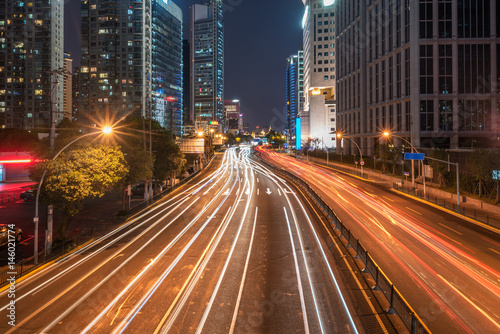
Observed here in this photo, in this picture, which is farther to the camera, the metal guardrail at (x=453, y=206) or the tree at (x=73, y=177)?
the metal guardrail at (x=453, y=206)

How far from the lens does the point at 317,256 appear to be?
18781mm

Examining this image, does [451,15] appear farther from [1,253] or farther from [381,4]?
[1,253]

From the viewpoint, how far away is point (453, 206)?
109 ft

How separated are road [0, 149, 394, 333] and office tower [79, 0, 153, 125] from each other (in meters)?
126

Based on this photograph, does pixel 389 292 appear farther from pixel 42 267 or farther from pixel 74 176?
pixel 74 176

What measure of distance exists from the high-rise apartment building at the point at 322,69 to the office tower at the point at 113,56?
73881mm

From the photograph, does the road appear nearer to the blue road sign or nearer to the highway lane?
the highway lane

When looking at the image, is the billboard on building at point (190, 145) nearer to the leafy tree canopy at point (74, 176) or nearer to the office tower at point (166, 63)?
the leafy tree canopy at point (74, 176)

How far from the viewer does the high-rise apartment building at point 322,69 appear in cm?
14362

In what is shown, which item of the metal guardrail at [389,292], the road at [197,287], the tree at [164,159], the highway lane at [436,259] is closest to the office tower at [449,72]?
the highway lane at [436,259]

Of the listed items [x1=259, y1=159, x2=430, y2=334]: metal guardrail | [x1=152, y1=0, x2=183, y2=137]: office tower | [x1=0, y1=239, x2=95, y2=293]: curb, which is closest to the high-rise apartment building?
[x1=152, y1=0, x2=183, y2=137]: office tower

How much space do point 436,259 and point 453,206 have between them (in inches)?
720

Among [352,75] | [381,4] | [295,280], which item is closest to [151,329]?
[295,280]

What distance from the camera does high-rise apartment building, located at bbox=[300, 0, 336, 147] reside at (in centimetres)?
14362
